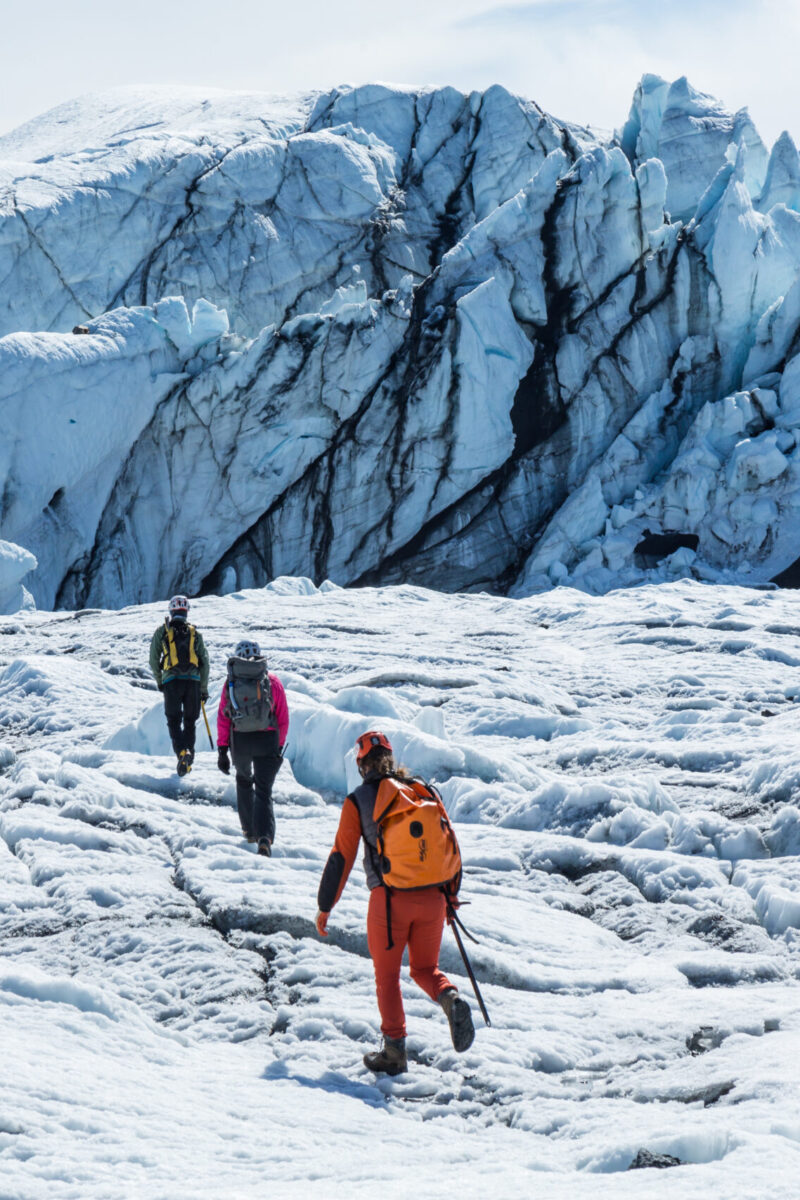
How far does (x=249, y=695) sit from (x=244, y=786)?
0.69 metres

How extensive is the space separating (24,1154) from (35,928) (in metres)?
2.53

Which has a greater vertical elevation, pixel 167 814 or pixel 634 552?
pixel 167 814

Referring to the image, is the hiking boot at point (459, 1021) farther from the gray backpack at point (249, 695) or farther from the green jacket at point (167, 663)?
the green jacket at point (167, 663)

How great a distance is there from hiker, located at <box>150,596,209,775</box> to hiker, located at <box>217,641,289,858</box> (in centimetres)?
169

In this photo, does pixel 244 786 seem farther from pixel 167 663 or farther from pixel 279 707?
pixel 167 663

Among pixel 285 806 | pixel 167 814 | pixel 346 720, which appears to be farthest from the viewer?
pixel 346 720

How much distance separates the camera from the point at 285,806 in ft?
28.1

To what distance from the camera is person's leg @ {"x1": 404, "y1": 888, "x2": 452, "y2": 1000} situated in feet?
14.6

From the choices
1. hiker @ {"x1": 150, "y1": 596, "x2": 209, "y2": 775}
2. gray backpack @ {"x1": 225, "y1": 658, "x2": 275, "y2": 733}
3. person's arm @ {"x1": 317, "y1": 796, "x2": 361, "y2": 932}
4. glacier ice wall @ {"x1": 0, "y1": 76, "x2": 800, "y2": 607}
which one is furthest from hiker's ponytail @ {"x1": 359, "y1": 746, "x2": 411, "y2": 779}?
glacier ice wall @ {"x1": 0, "y1": 76, "x2": 800, "y2": 607}

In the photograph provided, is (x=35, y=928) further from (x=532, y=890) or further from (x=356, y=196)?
(x=356, y=196)

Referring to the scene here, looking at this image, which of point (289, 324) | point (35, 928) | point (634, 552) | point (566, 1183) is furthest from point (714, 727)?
point (289, 324)

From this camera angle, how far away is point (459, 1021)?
4246 millimetres

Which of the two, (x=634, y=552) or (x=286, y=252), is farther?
(x=286, y=252)

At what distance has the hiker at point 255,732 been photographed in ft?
23.2
